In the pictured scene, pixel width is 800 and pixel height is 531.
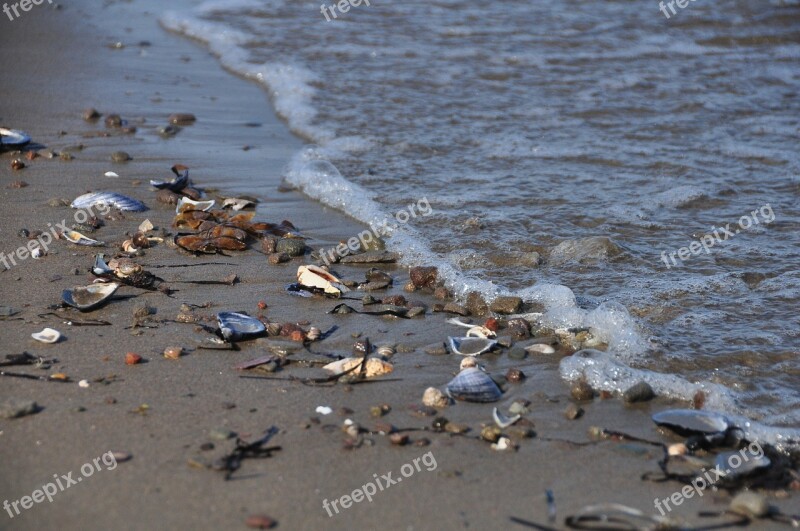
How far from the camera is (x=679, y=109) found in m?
6.85

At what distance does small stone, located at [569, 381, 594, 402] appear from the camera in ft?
10.3

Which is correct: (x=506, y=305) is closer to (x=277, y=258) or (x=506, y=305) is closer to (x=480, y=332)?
(x=480, y=332)

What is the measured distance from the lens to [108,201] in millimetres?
4691

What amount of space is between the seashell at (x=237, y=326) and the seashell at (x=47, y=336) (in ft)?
2.06

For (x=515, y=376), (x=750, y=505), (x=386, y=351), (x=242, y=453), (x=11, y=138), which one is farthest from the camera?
(x=11, y=138)

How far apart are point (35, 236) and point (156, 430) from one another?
1.95 meters

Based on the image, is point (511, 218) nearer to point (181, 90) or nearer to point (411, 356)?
point (411, 356)

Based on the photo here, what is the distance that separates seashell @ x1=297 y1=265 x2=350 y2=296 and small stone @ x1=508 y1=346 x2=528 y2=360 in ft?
2.95

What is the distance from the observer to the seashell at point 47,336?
10.7 ft

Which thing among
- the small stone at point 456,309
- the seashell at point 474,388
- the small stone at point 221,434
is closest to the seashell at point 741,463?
the seashell at point 474,388

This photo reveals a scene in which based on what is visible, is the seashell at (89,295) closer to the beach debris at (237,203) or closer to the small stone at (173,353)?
the small stone at (173,353)

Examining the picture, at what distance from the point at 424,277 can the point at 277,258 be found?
760 mm

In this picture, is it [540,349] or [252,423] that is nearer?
[252,423]

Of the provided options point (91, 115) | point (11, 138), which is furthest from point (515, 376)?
point (91, 115)
